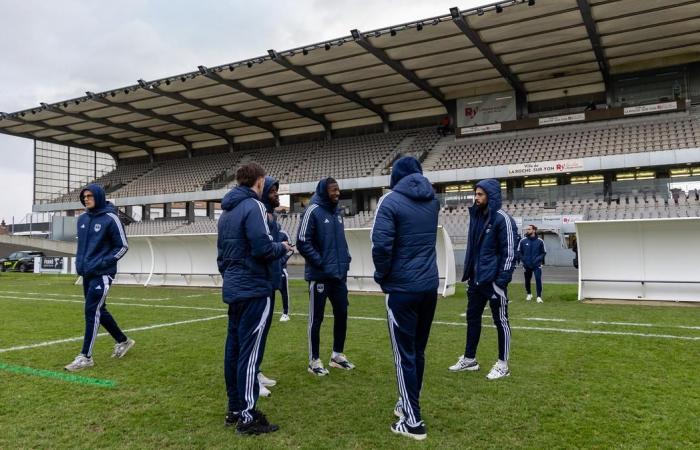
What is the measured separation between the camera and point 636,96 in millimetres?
30312

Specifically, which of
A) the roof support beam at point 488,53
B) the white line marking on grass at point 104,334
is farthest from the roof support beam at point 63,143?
the white line marking on grass at point 104,334

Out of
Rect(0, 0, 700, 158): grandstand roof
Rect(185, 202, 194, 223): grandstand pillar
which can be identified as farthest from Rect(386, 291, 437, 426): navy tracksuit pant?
Rect(185, 202, 194, 223): grandstand pillar

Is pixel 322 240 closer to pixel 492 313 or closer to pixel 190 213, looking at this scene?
pixel 492 313

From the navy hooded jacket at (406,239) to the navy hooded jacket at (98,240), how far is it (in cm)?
347

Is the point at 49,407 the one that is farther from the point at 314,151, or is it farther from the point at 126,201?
the point at 126,201

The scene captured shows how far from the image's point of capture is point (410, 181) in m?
3.52

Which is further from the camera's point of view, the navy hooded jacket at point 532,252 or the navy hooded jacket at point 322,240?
the navy hooded jacket at point 532,252

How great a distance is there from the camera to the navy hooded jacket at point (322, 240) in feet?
16.1

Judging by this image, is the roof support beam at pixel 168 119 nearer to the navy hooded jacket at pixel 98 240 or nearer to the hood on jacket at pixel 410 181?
the navy hooded jacket at pixel 98 240

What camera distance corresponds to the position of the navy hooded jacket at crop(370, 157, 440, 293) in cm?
339

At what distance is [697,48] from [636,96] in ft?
13.0

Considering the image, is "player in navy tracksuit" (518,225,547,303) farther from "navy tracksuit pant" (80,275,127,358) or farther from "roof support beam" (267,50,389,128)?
"roof support beam" (267,50,389,128)

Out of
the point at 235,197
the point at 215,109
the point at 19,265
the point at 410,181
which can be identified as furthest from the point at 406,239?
the point at 215,109

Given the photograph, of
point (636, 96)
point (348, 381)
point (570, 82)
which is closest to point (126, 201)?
point (570, 82)
